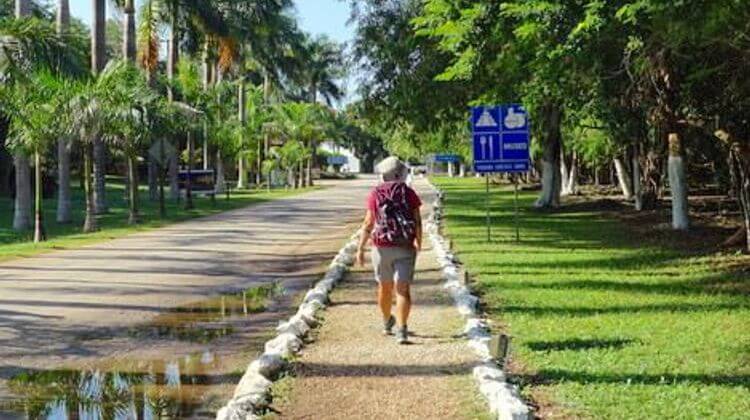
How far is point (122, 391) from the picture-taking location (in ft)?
27.1

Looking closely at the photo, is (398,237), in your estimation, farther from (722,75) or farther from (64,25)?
(64,25)

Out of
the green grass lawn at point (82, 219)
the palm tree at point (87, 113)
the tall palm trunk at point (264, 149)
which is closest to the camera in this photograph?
the green grass lawn at point (82, 219)

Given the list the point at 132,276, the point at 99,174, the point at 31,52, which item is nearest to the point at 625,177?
the point at 99,174

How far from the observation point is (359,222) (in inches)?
1158

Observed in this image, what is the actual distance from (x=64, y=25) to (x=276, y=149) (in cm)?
3458

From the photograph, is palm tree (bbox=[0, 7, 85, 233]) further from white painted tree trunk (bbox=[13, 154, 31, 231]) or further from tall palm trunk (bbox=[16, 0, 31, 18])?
white painted tree trunk (bbox=[13, 154, 31, 231])

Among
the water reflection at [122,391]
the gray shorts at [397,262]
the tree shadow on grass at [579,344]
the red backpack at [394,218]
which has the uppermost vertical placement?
the red backpack at [394,218]

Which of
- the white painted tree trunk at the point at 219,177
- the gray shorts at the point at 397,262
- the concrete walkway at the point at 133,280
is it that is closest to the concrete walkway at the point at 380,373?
the gray shorts at the point at 397,262

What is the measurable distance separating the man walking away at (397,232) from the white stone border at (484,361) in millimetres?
822

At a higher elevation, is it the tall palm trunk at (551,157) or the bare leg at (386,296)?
the tall palm trunk at (551,157)

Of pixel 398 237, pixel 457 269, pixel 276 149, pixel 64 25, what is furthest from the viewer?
pixel 276 149

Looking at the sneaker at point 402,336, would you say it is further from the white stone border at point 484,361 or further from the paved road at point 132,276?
the paved road at point 132,276

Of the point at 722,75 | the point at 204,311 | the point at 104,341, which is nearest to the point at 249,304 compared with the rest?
the point at 204,311

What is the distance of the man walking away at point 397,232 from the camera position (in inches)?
372
